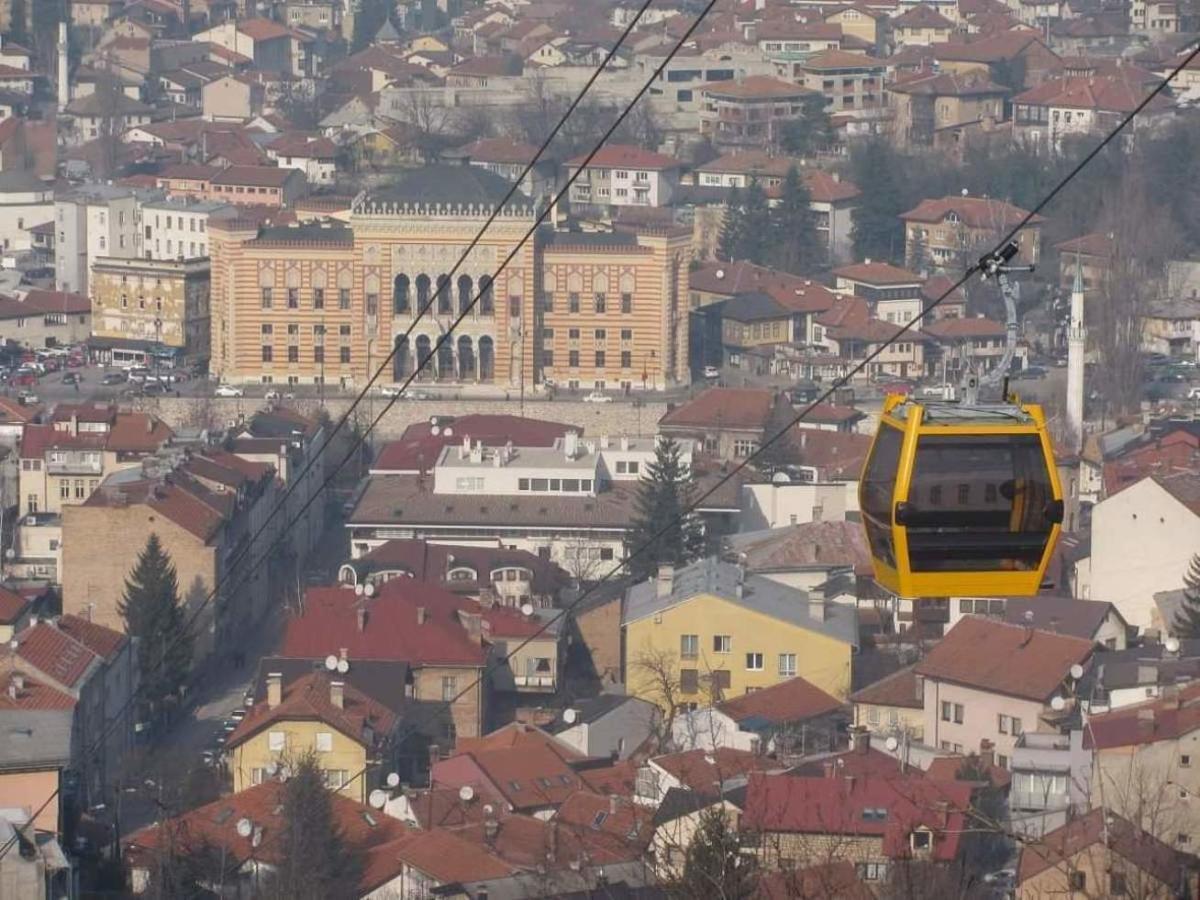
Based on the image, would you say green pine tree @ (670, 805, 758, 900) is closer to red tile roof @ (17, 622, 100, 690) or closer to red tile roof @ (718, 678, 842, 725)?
red tile roof @ (718, 678, 842, 725)

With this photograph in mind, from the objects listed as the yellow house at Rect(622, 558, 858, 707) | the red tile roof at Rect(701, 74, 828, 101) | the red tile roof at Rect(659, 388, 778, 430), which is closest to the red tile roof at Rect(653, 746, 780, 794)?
the yellow house at Rect(622, 558, 858, 707)

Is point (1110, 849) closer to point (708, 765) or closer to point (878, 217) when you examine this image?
point (708, 765)

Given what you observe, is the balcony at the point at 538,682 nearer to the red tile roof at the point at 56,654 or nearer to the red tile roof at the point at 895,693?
the red tile roof at the point at 895,693

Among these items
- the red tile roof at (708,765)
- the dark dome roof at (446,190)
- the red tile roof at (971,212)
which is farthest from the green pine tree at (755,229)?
the red tile roof at (708,765)

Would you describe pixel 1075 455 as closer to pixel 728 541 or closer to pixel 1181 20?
pixel 728 541

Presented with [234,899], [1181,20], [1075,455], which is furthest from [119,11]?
[234,899]
